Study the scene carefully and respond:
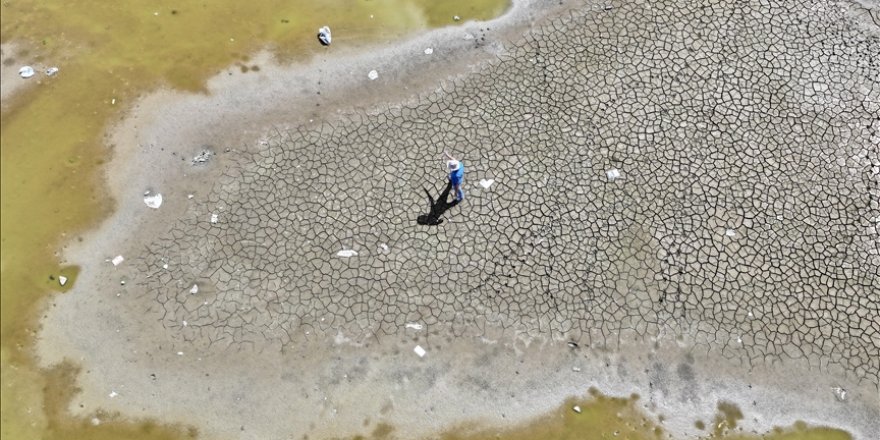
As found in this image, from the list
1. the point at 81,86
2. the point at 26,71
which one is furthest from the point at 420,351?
the point at 26,71

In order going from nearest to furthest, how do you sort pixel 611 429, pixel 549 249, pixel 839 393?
pixel 611 429, pixel 839 393, pixel 549 249

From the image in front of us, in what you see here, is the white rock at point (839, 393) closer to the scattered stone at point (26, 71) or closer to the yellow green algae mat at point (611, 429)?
the yellow green algae mat at point (611, 429)

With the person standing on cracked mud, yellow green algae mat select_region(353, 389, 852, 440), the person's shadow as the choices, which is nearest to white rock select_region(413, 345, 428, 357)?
yellow green algae mat select_region(353, 389, 852, 440)

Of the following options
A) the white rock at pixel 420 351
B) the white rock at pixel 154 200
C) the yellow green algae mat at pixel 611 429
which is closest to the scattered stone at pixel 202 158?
the white rock at pixel 154 200

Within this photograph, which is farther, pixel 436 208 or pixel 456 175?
pixel 436 208

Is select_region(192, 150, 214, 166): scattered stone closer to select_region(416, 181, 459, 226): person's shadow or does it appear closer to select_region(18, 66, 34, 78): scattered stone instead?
select_region(18, 66, 34, 78): scattered stone

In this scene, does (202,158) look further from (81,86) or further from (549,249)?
(549,249)

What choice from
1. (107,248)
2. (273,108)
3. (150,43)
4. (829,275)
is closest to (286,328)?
(107,248)
